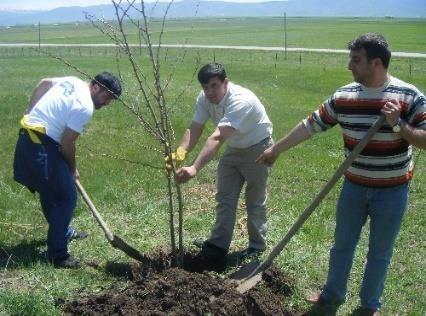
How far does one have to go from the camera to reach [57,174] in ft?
15.3

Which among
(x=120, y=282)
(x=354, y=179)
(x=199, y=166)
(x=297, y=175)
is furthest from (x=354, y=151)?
(x=297, y=175)

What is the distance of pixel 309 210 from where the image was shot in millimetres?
3904

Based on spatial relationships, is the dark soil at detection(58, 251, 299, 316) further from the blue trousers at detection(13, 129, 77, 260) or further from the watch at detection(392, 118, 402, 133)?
the watch at detection(392, 118, 402, 133)

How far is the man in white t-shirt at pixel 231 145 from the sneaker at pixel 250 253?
0.01 meters

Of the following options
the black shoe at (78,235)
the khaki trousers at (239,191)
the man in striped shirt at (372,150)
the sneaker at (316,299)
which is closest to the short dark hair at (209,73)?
the man in striped shirt at (372,150)

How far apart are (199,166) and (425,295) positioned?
2299mm

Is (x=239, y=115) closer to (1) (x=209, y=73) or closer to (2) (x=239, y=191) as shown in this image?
(1) (x=209, y=73)

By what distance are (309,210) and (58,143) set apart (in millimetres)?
2315

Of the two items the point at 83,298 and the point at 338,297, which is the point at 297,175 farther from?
the point at 83,298

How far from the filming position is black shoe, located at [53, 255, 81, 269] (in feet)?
15.8

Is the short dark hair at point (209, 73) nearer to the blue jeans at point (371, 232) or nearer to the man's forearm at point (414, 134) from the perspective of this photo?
the blue jeans at point (371, 232)

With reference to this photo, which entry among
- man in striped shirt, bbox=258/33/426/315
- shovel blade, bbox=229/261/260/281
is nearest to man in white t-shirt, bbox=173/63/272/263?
→ shovel blade, bbox=229/261/260/281

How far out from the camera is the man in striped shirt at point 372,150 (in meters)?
3.35

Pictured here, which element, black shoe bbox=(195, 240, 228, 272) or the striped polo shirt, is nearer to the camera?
the striped polo shirt
